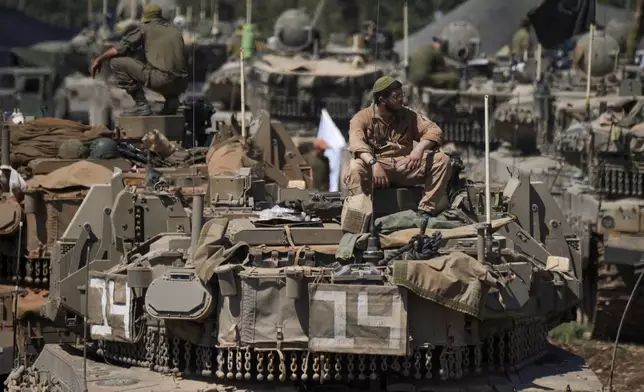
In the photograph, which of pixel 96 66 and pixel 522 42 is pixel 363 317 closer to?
pixel 96 66

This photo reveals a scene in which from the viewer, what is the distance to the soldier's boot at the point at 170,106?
106ft

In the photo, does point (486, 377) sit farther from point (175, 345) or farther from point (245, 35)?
point (245, 35)

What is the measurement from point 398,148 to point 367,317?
9.42ft

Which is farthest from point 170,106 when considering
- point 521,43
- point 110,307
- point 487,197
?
point 521,43

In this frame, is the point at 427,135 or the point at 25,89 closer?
the point at 427,135

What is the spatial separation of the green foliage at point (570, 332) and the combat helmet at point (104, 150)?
9867 mm

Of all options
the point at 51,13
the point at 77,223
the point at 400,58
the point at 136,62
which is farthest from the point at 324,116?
the point at 51,13

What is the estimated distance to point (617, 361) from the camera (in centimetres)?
3466

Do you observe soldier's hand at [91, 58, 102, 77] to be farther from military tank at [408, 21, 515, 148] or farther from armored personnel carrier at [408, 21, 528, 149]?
military tank at [408, 21, 515, 148]

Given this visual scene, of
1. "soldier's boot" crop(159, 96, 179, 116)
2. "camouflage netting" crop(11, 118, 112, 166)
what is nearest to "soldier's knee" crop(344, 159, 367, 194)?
"camouflage netting" crop(11, 118, 112, 166)

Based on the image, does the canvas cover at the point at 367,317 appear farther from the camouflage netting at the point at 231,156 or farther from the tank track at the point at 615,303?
the tank track at the point at 615,303

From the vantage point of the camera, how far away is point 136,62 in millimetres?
31344

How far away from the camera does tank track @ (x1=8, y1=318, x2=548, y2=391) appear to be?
20.8 metres

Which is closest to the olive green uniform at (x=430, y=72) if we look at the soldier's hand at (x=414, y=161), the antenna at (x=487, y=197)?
the soldier's hand at (x=414, y=161)
